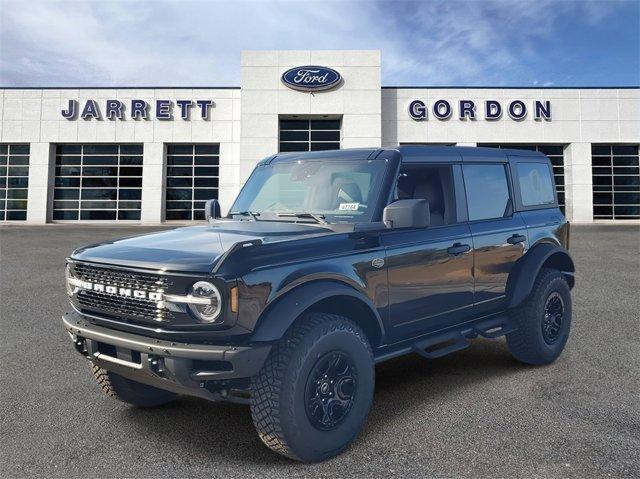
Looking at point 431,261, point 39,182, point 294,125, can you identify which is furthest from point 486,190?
point 39,182

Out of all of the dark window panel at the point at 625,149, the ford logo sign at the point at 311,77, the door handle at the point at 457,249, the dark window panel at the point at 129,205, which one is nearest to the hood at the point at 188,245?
the door handle at the point at 457,249

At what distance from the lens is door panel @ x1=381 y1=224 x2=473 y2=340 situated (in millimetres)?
3469

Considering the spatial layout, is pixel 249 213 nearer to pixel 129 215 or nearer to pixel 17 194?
pixel 129 215

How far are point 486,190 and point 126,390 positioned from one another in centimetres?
354

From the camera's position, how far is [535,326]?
456 cm

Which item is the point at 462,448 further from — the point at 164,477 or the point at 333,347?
the point at 164,477

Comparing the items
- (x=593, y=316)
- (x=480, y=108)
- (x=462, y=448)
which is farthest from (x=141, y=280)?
(x=480, y=108)

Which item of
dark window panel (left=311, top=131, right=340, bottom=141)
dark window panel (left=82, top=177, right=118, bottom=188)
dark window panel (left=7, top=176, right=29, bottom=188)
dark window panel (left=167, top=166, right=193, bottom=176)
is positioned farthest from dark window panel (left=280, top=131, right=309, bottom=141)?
dark window panel (left=7, top=176, right=29, bottom=188)

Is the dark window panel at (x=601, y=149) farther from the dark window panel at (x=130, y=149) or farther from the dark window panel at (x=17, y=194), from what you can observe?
the dark window panel at (x=17, y=194)

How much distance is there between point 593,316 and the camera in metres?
6.98

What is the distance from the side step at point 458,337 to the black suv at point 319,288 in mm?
15

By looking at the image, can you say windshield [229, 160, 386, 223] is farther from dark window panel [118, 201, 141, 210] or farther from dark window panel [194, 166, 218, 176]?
dark window panel [118, 201, 141, 210]

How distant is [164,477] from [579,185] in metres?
29.4

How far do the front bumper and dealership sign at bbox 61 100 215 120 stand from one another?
25.8m
